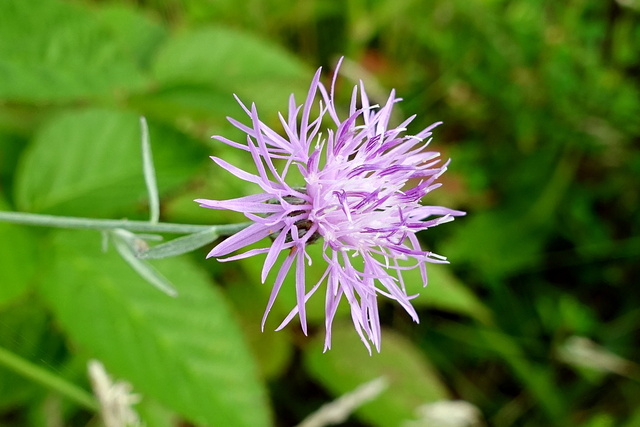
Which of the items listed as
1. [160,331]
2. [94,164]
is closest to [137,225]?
[160,331]

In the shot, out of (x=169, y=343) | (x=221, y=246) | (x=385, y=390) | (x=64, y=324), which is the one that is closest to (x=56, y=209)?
(x=64, y=324)

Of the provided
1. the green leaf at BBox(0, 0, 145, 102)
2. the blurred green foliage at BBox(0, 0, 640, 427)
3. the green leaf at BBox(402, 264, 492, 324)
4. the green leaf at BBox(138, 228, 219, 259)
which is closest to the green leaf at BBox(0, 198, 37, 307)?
the blurred green foliage at BBox(0, 0, 640, 427)

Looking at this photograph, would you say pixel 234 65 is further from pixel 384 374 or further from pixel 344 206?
pixel 344 206

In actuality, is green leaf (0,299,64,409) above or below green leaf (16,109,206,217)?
below

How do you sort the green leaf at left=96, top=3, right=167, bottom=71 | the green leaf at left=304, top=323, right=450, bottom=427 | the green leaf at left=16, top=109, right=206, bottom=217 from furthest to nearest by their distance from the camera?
the green leaf at left=96, top=3, right=167, bottom=71
the green leaf at left=304, top=323, right=450, bottom=427
the green leaf at left=16, top=109, right=206, bottom=217

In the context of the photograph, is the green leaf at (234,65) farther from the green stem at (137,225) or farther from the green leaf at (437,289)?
the green stem at (137,225)

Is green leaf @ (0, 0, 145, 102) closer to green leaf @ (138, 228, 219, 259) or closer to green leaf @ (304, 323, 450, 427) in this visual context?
green leaf @ (138, 228, 219, 259)
